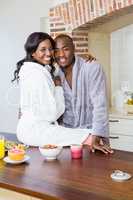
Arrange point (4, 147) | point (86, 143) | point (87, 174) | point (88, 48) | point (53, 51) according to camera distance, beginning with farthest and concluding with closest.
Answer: point (88, 48)
point (53, 51)
point (86, 143)
point (4, 147)
point (87, 174)

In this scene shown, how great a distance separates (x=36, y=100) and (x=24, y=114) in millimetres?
131

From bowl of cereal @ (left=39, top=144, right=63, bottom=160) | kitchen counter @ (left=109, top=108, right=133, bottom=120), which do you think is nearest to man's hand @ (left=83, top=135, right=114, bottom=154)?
bowl of cereal @ (left=39, top=144, right=63, bottom=160)

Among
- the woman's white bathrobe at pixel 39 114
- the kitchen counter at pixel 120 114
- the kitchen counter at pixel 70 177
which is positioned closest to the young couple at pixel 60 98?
the woman's white bathrobe at pixel 39 114

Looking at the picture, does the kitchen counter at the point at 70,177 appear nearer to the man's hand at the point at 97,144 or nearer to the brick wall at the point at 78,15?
the man's hand at the point at 97,144

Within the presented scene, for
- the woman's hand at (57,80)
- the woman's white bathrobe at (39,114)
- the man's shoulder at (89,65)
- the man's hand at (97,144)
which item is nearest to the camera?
the man's hand at (97,144)

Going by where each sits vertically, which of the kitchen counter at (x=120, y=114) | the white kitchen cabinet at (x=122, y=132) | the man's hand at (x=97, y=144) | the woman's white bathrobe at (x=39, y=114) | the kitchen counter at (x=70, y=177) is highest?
the woman's white bathrobe at (x=39, y=114)

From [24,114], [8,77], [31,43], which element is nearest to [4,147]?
[24,114]

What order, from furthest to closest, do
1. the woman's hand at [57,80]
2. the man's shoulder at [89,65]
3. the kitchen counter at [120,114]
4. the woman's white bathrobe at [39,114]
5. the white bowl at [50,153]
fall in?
the kitchen counter at [120,114], the woman's hand at [57,80], the man's shoulder at [89,65], the woman's white bathrobe at [39,114], the white bowl at [50,153]

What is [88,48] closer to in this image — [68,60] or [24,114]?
[68,60]

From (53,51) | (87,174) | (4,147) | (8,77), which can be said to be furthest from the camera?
(8,77)

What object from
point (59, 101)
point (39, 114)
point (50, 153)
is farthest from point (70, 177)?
point (59, 101)

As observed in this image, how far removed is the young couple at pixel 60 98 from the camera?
8.40 feet

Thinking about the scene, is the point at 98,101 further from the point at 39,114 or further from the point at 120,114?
the point at 120,114

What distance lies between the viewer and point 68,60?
9.30 ft
